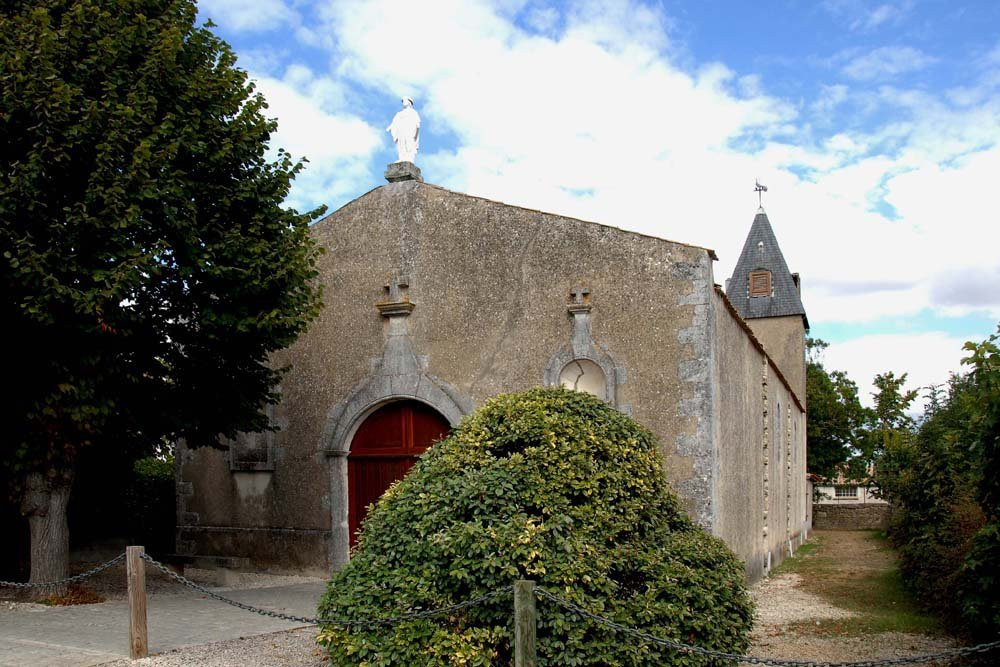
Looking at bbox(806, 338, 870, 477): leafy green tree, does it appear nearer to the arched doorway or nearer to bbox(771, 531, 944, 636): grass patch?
bbox(771, 531, 944, 636): grass patch

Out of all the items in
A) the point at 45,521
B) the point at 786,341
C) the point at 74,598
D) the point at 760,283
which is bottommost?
the point at 74,598

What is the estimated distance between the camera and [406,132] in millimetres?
12055

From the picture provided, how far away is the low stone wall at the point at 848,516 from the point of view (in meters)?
30.6

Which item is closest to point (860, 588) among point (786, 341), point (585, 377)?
point (585, 377)

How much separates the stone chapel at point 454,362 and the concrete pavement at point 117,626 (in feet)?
6.36

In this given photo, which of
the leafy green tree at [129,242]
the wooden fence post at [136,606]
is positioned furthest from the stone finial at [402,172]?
the wooden fence post at [136,606]

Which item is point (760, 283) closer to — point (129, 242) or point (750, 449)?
point (750, 449)

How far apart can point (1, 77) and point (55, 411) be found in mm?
3463

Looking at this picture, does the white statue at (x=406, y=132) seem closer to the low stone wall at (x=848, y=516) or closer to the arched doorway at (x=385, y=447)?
the arched doorway at (x=385, y=447)

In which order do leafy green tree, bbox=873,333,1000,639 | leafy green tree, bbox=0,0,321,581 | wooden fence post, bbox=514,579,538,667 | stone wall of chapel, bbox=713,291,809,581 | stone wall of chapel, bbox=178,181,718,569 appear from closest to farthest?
1. wooden fence post, bbox=514,579,538,667
2. leafy green tree, bbox=873,333,1000,639
3. leafy green tree, bbox=0,0,321,581
4. stone wall of chapel, bbox=178,181,718,569
5. stone wall of chapel, bbox=713,291,809,581

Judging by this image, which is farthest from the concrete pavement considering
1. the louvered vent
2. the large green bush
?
the louvered vent

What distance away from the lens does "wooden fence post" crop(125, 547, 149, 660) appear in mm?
7020

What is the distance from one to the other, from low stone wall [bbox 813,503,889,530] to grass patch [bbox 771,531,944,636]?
1033cm

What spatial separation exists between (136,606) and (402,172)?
689 centimetres
